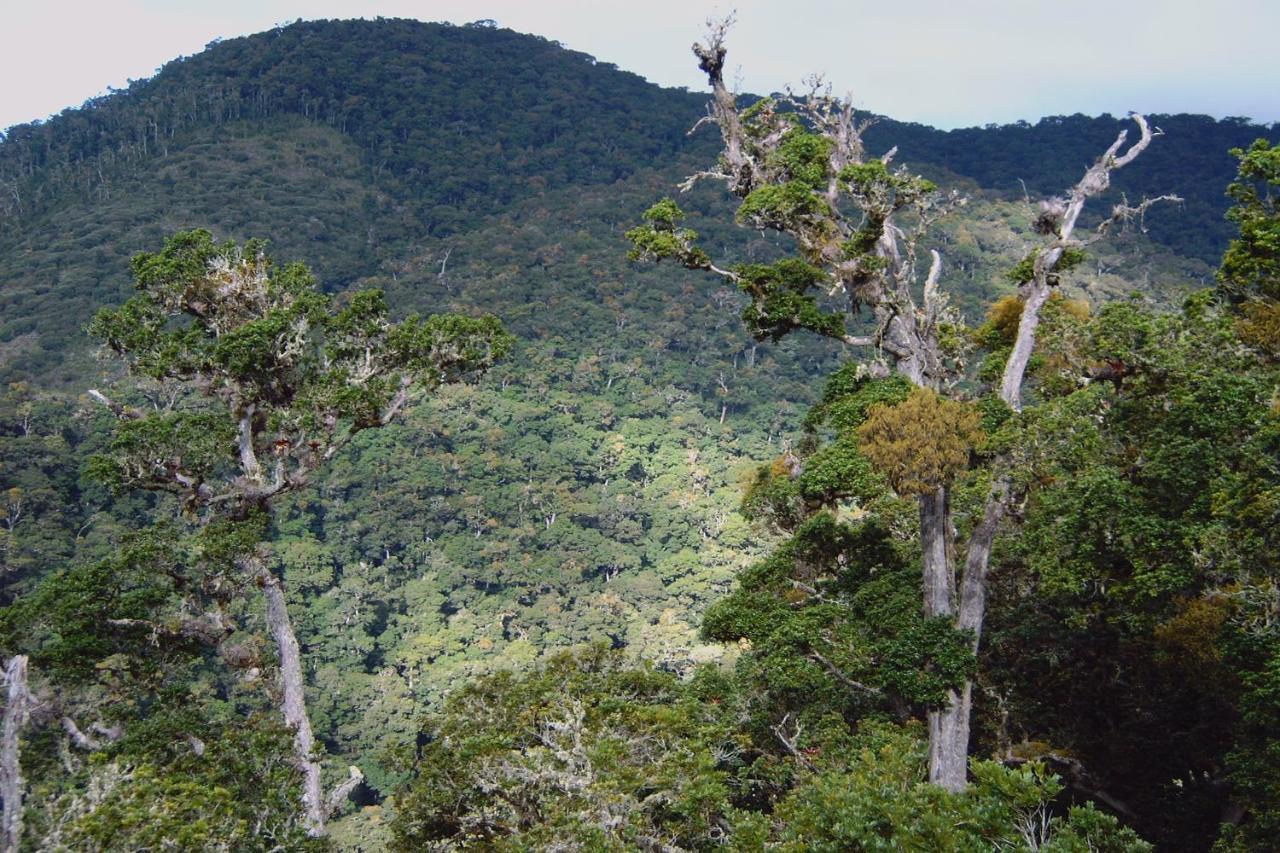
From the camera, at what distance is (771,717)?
Result: 12.9 metres

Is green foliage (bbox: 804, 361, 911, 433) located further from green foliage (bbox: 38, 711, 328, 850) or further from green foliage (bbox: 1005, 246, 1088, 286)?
green foliage (bbox: 38, 711, 328, 850)

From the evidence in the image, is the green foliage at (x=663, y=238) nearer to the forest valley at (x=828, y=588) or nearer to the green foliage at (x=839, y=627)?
the forest valley at (x=828, y=588)

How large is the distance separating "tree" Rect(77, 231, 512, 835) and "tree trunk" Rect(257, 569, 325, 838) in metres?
0.02

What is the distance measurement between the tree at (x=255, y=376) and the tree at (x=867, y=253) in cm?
341

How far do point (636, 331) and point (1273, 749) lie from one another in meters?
59.5

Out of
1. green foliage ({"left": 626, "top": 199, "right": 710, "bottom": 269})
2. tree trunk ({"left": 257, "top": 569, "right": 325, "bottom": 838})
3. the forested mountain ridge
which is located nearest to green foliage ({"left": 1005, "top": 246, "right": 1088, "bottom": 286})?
green foliage ({"left": 626, "top": 199, "right": 710, "bottom": 269})

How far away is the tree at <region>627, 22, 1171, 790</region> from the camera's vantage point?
30.3 ft

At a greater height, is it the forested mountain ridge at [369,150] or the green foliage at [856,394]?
the forested mountain ridge at [369,150]

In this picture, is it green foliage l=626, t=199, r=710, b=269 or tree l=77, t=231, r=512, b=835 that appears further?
tree l=77, t=231, r=512, b=835

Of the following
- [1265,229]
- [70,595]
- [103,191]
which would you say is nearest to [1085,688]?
[1265,229]

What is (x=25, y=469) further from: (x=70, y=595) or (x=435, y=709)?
(x=70, y=595)

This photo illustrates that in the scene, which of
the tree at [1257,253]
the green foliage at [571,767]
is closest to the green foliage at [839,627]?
the green foliage at [571,767]

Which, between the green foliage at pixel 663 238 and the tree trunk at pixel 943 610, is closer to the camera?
the tree trunk at pixel 943 610

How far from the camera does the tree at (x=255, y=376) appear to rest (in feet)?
35.4
